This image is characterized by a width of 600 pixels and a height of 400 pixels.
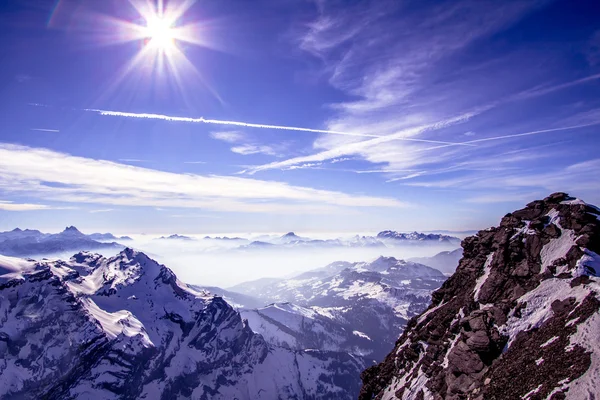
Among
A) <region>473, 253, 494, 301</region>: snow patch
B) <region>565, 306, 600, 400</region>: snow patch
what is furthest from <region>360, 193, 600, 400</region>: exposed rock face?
<region>473, 253, 494, 301</region>: snow patch

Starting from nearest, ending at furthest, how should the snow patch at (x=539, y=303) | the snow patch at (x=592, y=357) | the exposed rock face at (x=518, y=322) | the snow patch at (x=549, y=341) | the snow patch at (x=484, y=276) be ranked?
1. the snow patch at (x=592, y=357)
2. the exposed rock face at (x=518, y=322)
3. the snow patch at (x=549, y=341)
4. the snow patch at (x=539, y=303)
5. the snow patch at (x=484, y=276)

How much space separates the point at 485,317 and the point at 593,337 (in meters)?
16.9

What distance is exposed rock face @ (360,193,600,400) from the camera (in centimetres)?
3847

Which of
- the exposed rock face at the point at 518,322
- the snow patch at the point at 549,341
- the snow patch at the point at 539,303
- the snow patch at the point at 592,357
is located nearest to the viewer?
the snow patch at the point at 592,357

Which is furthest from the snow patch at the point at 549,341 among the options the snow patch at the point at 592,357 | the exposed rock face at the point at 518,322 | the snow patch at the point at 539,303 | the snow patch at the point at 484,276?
the snow patch at the point at 484,276

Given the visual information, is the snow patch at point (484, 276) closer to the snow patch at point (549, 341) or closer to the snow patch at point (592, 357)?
the snow patch at point (549, 341)

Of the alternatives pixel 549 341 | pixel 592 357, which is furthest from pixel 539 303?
pixel 592 357

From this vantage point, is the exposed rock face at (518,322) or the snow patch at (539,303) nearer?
the exposed rock face at (518,322)

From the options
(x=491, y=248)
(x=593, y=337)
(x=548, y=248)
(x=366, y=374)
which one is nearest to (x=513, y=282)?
(x=548, y=248)

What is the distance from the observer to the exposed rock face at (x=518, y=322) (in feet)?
126

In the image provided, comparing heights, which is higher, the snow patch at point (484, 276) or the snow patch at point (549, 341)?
the snow patch at point (484, 276)

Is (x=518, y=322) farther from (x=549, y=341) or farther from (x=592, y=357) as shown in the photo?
(x=592, y=357)

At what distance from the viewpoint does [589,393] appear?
3288 centimetres

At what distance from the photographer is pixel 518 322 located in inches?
1941
